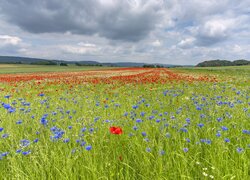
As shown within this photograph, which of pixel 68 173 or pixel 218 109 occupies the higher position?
pixel 218 109

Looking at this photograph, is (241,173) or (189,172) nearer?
(241,173)

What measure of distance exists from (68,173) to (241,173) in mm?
1799

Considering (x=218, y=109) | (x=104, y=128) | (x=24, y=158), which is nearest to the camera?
(x=24, y=158)

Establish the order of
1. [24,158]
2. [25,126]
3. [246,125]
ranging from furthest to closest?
[25,126]
[246,125]
[24,158]

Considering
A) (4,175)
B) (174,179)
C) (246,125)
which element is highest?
(246,125)

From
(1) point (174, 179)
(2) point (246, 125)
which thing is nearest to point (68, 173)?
(1) point (174, 179)

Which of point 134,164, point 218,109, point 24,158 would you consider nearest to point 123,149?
point 134,164

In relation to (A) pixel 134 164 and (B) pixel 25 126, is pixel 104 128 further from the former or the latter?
(B) pixel 25 126

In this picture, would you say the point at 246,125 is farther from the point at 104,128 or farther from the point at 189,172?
the point at 104,128

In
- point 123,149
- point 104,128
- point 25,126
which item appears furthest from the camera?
point 25,126

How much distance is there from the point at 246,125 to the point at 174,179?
1.86 meters

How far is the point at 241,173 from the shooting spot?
6.28ft

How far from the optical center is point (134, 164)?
231cm

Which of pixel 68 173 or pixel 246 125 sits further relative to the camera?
pixel 246 125
